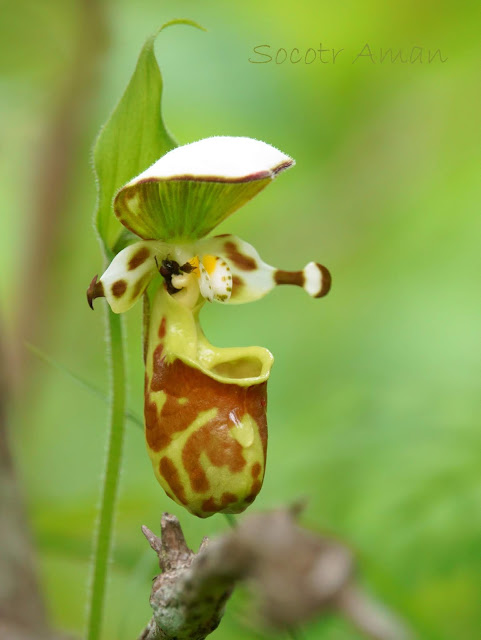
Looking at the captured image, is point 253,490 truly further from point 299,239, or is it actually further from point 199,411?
point 299,239

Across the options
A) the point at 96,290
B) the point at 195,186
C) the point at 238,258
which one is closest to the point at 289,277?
the point at 238,258

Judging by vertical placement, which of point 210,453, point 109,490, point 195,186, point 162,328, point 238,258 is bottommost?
point 109,490

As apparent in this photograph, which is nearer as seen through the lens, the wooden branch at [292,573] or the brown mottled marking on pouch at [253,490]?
the wooden branch at [292,573]

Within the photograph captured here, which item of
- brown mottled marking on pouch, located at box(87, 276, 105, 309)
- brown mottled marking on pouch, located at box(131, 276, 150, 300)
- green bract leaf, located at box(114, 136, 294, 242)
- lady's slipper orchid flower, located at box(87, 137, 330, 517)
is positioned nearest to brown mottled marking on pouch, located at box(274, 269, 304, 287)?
lady's slipper orchid flower, located at box(87, 137, 330, 517)

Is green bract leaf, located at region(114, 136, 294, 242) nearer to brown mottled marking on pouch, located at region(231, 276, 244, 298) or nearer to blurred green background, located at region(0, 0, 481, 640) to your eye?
brown mottled marking on pouch, located at region(231, 276, 244, 298)

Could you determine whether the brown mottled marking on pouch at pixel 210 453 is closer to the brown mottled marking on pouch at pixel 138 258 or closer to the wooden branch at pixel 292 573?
the brown mottled marking on pouch at pixel 138 258

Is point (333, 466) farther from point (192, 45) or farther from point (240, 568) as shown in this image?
point (192, 45)

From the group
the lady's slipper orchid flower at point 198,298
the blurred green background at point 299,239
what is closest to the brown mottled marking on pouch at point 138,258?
the lady's slipper orchid flower at point 198,298
